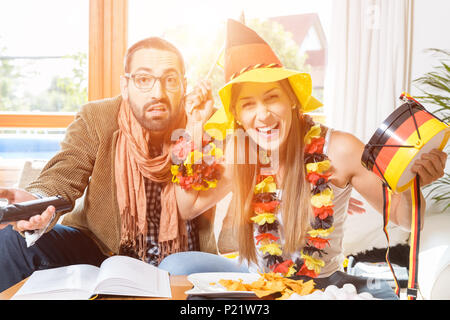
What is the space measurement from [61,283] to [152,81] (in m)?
0.75

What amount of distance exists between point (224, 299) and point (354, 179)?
0.61 m

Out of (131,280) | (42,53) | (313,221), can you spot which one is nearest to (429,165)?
(313,221)

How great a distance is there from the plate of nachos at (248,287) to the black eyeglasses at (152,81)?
68cm

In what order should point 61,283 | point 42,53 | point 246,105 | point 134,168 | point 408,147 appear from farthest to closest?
point 42,53, point 134,168, point 246,105, point 61,283, point 408,147

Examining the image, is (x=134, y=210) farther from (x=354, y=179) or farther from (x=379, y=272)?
(x=379, y=272)

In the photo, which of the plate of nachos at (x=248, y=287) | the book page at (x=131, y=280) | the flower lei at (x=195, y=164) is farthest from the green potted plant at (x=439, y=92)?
the book page at (x=131, y=280)

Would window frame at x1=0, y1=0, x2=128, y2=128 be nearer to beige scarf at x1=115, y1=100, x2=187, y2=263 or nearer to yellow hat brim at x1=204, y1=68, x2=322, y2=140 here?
beige scarf at x1=115, y1=100, x2=187, y2=263

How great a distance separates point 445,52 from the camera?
1684mm

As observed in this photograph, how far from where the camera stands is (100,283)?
3.98 ft

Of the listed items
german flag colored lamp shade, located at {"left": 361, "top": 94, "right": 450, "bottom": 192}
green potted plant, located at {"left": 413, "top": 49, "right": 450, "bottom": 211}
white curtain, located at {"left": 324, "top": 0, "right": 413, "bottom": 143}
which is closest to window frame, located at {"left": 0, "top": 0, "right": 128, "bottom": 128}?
white curtain, located at {"left": 324, "top": 0, "right": 413, "bottom": 143}

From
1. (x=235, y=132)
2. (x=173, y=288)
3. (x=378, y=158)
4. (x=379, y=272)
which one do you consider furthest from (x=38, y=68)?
(x=379, y=272)

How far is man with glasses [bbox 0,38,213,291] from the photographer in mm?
1615

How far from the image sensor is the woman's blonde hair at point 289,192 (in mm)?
1523

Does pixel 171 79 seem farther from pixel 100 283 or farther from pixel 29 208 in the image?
pixel 100 283
